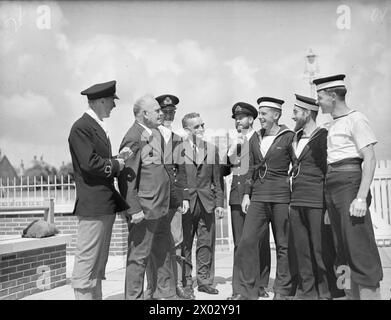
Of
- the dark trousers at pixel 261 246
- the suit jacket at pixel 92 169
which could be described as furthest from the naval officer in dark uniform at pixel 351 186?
the suit jacket at pixel 92 169

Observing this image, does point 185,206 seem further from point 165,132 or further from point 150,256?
point 165,132

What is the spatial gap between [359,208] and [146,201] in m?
1.77

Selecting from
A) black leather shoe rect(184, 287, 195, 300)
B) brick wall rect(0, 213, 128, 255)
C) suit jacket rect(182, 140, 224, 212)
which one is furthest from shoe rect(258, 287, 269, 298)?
brick wall rect(0, 213, 128, 255)

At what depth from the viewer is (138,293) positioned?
3.81m

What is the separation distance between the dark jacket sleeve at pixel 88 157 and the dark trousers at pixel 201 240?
1.43 meters

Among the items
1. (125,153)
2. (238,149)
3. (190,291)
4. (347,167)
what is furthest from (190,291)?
(347,167)

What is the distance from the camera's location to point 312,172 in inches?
156

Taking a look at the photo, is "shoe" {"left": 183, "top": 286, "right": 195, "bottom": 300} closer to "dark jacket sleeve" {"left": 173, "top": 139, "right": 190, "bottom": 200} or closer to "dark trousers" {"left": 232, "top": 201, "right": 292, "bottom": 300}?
"dark trousers" {"left": 232, "top": 201, "right": 292, "bottom": 300}

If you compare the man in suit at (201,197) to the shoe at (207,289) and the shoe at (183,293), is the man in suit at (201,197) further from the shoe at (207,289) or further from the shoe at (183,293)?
the shoe at (183,293)

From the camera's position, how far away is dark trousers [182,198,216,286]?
15.5 feet

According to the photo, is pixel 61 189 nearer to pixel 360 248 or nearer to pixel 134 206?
pixel 134 206
